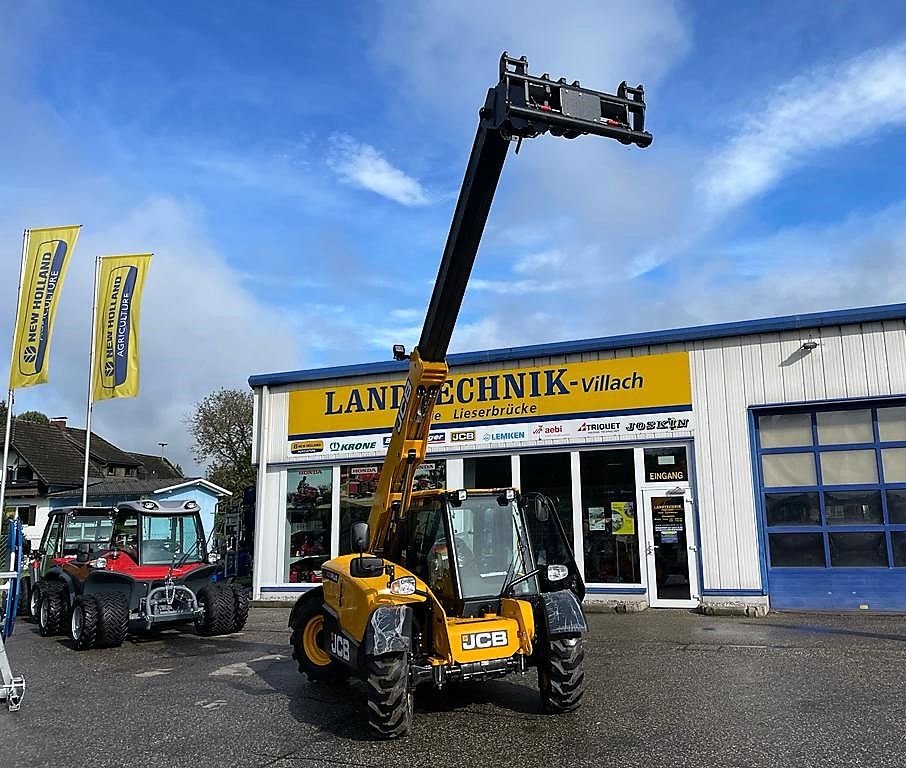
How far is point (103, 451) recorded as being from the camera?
171 ft

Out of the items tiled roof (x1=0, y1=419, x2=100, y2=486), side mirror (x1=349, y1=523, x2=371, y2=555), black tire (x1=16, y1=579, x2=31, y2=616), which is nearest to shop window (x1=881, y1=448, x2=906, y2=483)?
side mirror (x1=349, y1=523, x2=371, y2=555)

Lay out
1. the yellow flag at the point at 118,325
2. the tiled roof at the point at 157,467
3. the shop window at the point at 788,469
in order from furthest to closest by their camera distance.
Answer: the tiled roof at the point at 157,467 < the yellow flag at the point at 118,325 < the shop window at the point at 788,469

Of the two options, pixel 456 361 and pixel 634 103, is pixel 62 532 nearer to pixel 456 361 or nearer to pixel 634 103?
pixel 456 361

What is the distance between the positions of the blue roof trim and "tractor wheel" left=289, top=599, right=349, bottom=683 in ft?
26.8

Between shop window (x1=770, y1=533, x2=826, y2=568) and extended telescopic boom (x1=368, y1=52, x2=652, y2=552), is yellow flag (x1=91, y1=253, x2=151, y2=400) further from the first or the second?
shop window (x1=770, y1=533, x2=826, y2=568)

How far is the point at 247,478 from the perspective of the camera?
39.8m

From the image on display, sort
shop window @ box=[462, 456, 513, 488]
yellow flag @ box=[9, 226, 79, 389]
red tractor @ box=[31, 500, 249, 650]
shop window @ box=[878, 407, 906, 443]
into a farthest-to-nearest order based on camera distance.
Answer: yellow flag @ box=[9, 226, 79, 389], shop window @ box=[462, 456, 513, 488], shop window @ box=[878, 407, 906, 443], red tractor @ box=[31, 500, 249, 650]

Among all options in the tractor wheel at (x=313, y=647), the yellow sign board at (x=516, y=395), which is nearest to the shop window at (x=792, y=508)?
the yellow sign board at (x=516, y=395)

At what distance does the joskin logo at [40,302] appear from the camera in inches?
715

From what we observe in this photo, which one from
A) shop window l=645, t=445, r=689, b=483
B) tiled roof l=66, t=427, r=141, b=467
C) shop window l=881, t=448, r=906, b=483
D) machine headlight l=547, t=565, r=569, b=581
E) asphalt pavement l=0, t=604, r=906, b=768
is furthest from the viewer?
tiled roof l=66, t=427, r=141, b=467

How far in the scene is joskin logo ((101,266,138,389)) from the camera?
65.3 ft

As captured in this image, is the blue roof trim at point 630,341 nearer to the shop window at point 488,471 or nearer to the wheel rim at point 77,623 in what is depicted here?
the shop window at point 488,471

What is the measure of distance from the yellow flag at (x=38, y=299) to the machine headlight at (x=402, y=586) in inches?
577

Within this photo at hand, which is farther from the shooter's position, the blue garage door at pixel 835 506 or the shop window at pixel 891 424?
the shop window at pixel 891 424
